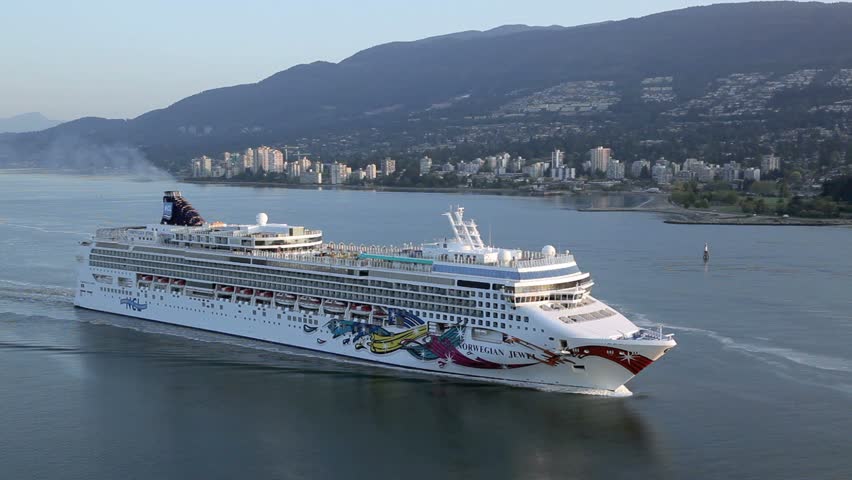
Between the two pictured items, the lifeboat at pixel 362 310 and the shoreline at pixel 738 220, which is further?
the shoreline at pixel 738 220

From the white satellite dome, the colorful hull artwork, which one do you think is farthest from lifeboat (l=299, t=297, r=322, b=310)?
the white satellite dome

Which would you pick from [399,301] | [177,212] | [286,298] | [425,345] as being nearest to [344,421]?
[425,345]

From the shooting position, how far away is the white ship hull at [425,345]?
12.2 m

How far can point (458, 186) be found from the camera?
214ft

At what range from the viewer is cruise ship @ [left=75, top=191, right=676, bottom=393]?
1238cm

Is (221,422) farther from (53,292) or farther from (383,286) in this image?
(53,292)

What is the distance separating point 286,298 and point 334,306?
1.09m

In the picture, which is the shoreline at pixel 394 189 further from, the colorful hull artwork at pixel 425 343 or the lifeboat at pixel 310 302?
the colorful hull artwork at pixel 425 343

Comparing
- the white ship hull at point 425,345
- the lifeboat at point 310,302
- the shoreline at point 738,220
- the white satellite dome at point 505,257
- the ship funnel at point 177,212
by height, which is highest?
the ship funnel at point 177,212

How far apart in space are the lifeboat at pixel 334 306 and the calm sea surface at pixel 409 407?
854 mm

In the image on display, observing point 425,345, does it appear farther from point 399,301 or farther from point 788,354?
point 788,354

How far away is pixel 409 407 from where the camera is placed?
12.2 metres

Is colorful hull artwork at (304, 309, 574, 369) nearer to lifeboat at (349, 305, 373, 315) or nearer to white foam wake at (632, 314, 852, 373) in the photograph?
lifeboat at (349, 305, 373, 315)

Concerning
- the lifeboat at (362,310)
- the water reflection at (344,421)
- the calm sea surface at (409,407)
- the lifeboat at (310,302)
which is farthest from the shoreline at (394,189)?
the water reflection at (344,421)
